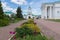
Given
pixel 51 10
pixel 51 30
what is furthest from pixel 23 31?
pixel 51 10

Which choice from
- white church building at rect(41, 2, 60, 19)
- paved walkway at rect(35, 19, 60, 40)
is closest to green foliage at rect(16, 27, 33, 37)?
paved walkway at rect(35, 19, 60, 40)

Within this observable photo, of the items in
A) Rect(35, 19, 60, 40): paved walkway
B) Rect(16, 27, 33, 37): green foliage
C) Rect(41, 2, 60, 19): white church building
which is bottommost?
Rect(41, 2, 60, 19): white church building

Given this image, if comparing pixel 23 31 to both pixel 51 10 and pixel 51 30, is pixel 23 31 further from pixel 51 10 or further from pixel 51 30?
pixel 51 10

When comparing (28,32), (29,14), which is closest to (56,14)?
(29,14)

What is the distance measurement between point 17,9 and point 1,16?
46.0 metres

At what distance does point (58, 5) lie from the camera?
348 feet

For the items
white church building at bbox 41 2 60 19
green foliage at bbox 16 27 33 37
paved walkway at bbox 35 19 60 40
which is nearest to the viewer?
green foliage at bbox 16 27 33 37

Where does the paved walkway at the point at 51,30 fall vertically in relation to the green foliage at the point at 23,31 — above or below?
below

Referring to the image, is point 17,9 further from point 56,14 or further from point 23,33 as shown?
point 23,33

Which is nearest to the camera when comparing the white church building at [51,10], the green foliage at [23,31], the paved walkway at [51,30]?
the green foliage at [23,31]

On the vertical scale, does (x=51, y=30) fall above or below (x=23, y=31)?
below

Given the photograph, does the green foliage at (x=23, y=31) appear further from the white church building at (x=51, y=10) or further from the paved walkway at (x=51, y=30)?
the white church building at (x=51, y=10)

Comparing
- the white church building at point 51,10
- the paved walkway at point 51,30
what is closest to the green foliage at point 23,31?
the paved walkway at point 51,30

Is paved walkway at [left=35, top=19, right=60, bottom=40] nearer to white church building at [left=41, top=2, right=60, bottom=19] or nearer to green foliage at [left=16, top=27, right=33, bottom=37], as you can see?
green foliage at [left=16, top=27, right=33, bottom=37]
